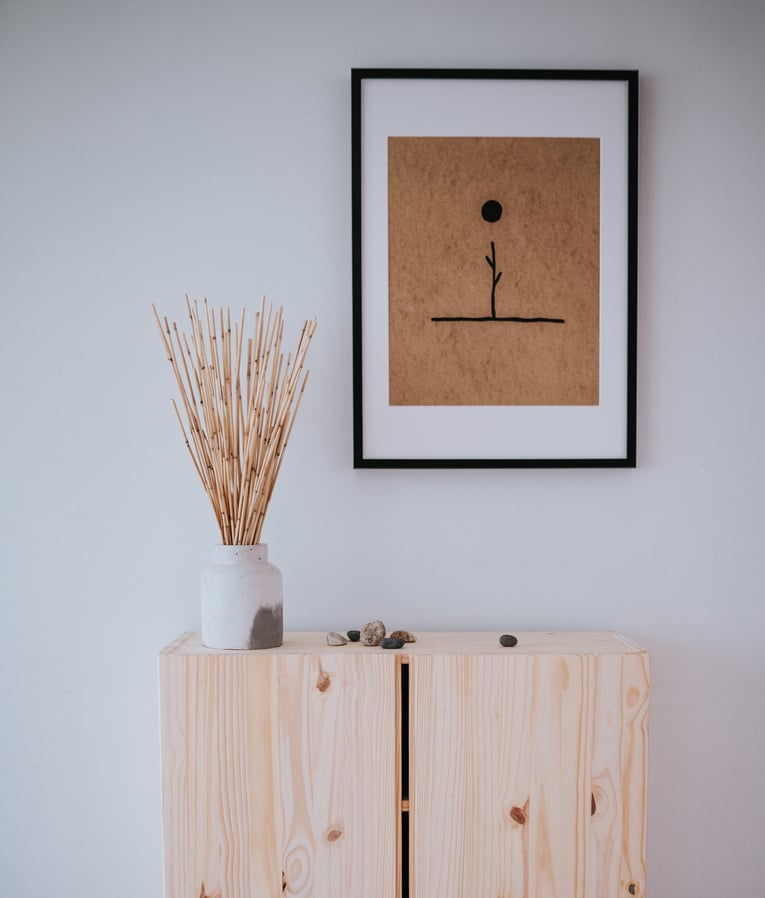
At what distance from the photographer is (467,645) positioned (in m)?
1.15

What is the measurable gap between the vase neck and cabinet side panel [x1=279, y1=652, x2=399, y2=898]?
0.16 m

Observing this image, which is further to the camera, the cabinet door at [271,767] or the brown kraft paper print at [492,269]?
the brown kraft paper print at [492,269]

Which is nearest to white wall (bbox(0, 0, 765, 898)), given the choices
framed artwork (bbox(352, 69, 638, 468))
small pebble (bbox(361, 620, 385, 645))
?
framed artwork (bbox(352, 69, 638, 468))

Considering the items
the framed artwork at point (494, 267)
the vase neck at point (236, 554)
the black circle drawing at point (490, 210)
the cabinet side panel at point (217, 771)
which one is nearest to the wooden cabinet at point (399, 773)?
the cabinet side panel at point (217, 771)

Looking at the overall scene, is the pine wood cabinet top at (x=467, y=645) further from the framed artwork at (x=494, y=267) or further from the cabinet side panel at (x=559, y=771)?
the framed artwork at (x=494, y=267)

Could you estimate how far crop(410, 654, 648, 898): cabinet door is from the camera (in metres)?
1.08

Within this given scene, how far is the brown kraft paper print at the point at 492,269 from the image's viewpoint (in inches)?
50.3

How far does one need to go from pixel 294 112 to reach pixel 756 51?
0.83 metres

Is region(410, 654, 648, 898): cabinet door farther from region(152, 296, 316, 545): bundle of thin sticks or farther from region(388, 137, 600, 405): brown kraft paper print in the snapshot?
region(388, 137, 600, 405): brown kraft paper print

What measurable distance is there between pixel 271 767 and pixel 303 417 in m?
0.57

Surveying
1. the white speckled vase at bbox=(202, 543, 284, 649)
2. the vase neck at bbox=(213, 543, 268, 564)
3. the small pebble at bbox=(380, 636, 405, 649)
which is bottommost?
the small pebble at bbox=(380, 636, 405, 649)

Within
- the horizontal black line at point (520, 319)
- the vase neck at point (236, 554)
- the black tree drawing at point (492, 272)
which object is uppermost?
the black tree drawing at point (492, 272)

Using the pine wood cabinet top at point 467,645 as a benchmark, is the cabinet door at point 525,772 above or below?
below

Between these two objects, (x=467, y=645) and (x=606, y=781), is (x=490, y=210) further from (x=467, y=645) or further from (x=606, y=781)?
(x=606, y=781)
